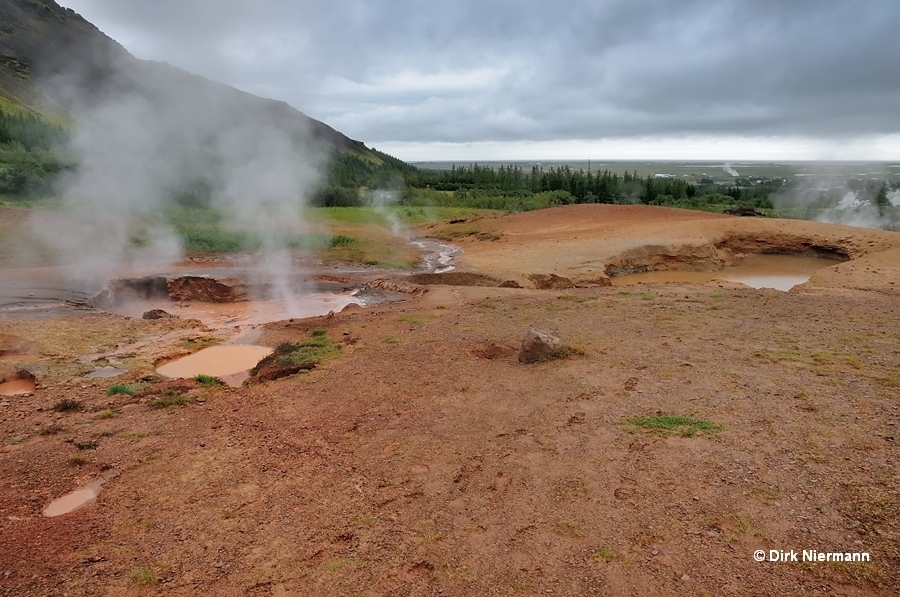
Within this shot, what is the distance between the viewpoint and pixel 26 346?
8.29 metres

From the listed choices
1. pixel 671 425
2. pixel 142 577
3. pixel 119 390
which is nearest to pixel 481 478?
pixel 671 425

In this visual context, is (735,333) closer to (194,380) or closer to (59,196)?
(194,380)

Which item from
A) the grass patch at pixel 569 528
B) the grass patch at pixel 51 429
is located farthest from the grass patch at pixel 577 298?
the grass patch at pixel 51 429

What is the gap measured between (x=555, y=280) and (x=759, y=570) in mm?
11831

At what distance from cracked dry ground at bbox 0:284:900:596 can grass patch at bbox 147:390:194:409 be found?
0.12 meters

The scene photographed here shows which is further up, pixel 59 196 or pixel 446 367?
pixel 59 196

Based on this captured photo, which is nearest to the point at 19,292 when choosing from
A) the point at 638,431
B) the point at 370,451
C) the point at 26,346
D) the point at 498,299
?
the point at 26,346

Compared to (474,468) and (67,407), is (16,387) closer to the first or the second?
(67,407)

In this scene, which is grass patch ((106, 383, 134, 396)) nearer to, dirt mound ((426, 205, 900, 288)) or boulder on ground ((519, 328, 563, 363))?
boulder on ground ((519, 328, 563, 363))

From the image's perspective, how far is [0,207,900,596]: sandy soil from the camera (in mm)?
3443

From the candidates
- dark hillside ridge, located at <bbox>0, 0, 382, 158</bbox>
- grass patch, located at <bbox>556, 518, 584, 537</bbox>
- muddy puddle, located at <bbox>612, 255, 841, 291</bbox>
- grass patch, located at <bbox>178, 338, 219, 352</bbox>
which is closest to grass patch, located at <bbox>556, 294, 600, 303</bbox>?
muddy puddle, located at <bbox>612, 255, 841, 291</bbox>

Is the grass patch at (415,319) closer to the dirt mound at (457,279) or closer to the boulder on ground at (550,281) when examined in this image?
the dirt mound at (457,279)

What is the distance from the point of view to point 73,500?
441 centimetres

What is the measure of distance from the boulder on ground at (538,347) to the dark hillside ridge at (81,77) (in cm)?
1248
